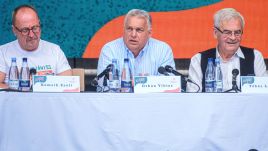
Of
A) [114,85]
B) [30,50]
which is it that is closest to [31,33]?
[30,50]

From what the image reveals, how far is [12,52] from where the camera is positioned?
330cm

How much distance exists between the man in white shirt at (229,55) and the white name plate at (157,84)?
2.10 feet

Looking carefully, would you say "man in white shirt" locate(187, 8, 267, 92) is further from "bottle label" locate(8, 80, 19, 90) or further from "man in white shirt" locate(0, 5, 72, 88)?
"bottle label" locate(8, 80, 19, 90)

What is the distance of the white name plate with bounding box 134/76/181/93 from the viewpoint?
97.0 inches

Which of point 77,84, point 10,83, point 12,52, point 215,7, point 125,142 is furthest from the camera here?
point 215,7

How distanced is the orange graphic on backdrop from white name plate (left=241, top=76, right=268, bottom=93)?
1.65 m

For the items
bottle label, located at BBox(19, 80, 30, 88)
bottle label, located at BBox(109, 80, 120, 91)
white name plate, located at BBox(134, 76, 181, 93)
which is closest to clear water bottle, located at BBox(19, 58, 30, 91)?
bottle label, located at BBox(19, 80, 30, 88)

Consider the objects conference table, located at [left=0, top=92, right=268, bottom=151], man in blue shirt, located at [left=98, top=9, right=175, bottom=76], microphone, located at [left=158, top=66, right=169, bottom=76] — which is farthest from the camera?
man in blue shirt, located at [left=98, top=9, right=175, bottom=76]

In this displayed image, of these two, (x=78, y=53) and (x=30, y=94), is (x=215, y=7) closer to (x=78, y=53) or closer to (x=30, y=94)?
(x=78, y=53)

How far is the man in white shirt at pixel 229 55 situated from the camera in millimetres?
3182

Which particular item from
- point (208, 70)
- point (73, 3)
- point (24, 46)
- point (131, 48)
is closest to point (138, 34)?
point (131, 48)

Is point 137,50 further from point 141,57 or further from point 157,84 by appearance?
point 157,84

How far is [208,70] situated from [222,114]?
0.73 metres

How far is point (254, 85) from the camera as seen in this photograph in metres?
2.53
